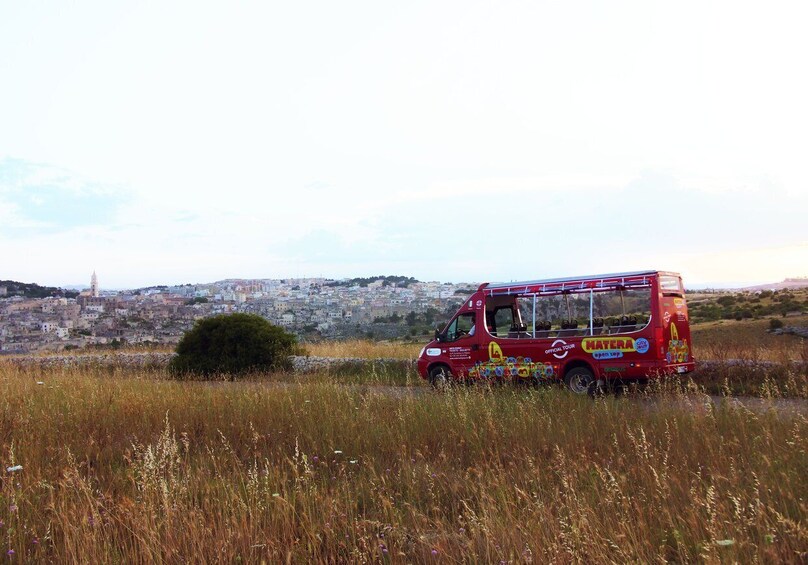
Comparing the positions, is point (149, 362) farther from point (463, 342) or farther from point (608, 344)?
point (608, 344)

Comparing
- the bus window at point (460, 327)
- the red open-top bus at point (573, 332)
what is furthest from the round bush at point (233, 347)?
the bus window at point (460, 327)

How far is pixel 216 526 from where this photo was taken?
4.88m

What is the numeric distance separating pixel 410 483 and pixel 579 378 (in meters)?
8.27

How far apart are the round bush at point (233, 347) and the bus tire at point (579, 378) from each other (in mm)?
9341

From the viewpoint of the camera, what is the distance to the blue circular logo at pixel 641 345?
12.5 metres

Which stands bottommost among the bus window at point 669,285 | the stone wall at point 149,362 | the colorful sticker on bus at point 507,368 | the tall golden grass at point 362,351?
the stone wall at point 149,362

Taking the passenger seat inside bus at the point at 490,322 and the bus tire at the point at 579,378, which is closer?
the bus tire at the point at 579,378

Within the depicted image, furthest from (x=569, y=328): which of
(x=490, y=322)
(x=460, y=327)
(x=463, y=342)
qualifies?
(x=460, y=327)

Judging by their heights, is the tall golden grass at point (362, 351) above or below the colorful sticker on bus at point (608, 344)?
below

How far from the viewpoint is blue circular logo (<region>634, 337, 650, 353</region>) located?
41.0 ft

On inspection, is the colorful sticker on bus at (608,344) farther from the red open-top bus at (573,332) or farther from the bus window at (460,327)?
the bus window at (460,327)

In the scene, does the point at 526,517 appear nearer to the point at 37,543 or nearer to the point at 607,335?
the point at 37,543

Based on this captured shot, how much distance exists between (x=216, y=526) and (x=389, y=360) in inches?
573

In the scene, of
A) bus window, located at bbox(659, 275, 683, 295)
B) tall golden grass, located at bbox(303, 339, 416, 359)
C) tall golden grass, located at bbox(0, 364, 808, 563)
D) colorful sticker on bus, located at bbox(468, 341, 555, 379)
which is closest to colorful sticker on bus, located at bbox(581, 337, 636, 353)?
colorful sticker on bus, located at bbox(468, 341, 555, 379)
